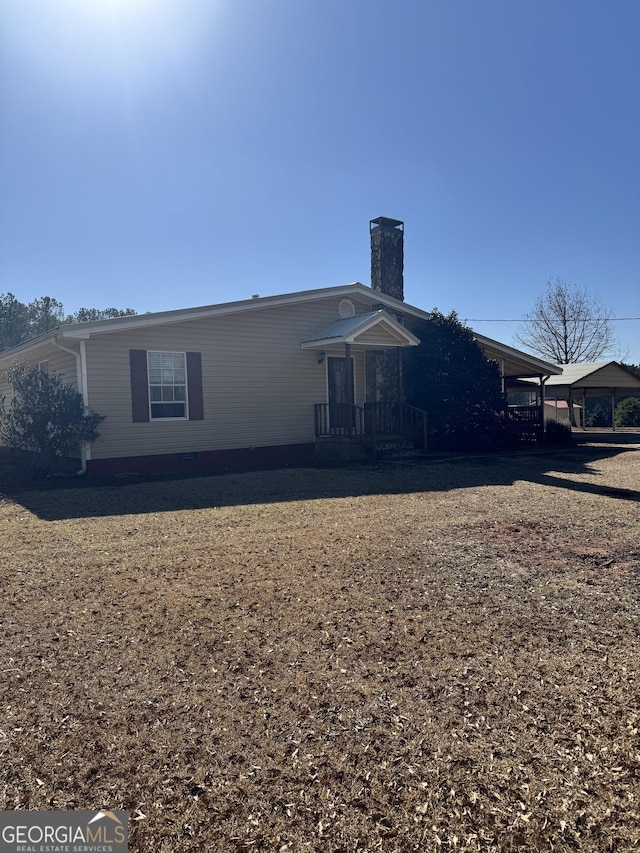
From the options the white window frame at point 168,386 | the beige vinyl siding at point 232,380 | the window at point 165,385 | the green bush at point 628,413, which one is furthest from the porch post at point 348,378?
the green bush at point 628,413

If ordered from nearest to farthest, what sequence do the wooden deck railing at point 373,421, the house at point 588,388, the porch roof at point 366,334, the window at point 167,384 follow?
1. the window at point 167,384
2. the porch roof at point 366,334
3. the wooden deck railing at point 373,421
4. the house at point 588,388

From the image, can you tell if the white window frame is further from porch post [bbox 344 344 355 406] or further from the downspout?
porch post [bbox 344 344 355 406]

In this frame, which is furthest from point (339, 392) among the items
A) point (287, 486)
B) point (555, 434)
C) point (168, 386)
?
point (555, 434)

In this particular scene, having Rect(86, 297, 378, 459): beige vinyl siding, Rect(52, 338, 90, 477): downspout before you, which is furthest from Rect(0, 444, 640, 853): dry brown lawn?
Rect(86, 297, 378, 459): beige vinyl siding

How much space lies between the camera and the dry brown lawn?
227cm

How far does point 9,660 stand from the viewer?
3490mm

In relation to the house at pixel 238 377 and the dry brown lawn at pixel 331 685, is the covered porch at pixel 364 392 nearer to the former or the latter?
the house at pixel 238 377

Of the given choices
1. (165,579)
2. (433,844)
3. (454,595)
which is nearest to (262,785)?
(433,844)

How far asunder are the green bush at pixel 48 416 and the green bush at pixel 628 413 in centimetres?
2708

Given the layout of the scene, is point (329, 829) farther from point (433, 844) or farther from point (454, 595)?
point (454, 595)

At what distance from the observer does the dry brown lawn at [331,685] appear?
2.27 m

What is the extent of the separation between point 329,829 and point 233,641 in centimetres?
166

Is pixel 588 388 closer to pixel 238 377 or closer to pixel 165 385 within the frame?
pixel 238 377

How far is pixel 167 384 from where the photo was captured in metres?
12.2
